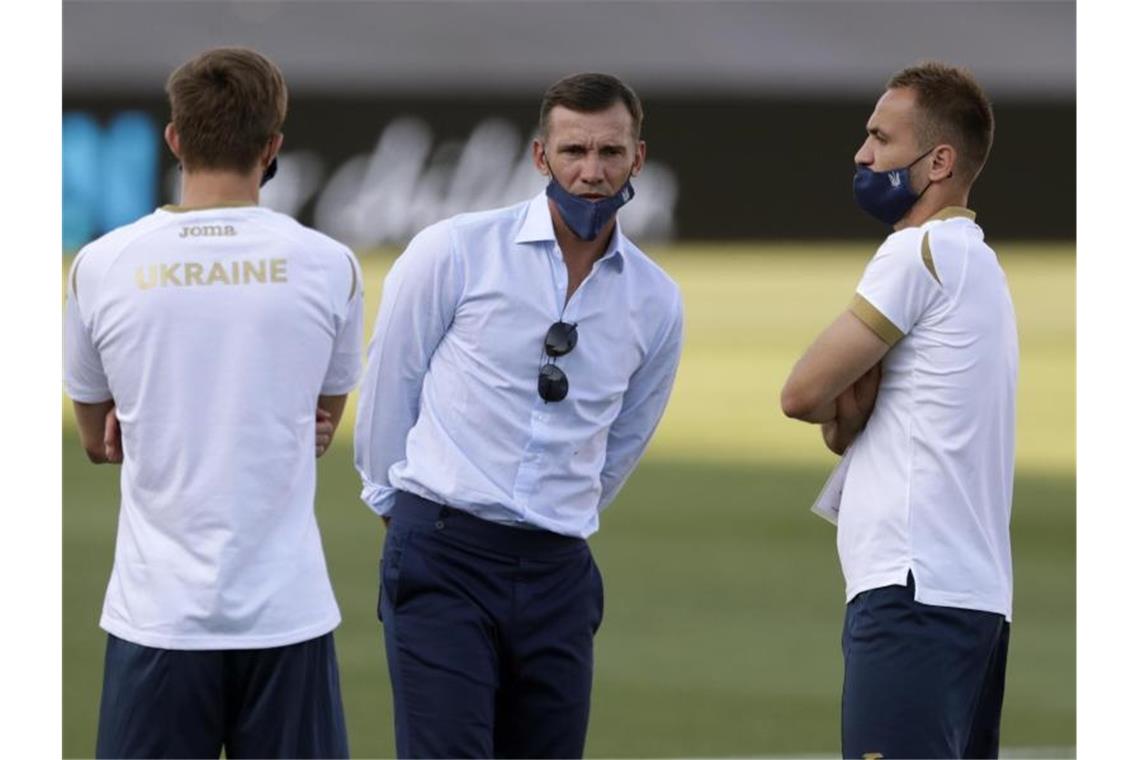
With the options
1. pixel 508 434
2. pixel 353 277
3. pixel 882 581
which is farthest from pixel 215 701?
pixel 882 581

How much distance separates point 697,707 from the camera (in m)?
8.23

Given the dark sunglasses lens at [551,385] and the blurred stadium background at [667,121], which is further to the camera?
the blurred stadium background at [667,121]

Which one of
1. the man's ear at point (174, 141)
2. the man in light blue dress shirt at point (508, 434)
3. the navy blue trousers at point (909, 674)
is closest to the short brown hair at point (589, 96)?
the man in light blue dress shirt at point (508, 434)

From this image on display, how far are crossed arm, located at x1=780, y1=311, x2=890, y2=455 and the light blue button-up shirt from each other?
1.88 ft

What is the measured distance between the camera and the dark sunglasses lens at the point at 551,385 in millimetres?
4727

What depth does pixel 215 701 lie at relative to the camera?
4074 mm

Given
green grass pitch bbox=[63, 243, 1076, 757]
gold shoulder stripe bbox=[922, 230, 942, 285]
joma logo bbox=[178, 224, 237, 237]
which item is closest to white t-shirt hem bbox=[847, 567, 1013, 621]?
gold shoulder stripe bbox=[922, 230, 942, 285]

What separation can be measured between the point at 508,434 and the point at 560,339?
253 millimetres

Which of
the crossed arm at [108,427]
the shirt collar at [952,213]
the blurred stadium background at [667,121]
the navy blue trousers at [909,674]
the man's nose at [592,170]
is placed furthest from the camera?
the blurred stadium background at [667,121]

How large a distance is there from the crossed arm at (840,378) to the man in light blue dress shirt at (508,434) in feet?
1.95

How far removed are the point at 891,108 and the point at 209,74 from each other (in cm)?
154

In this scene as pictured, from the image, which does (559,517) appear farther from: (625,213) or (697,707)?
(625,213)

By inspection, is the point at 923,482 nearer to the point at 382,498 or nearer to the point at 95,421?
the point at 382,498

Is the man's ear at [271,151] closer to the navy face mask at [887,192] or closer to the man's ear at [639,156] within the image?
the man's ear at [639,156]
